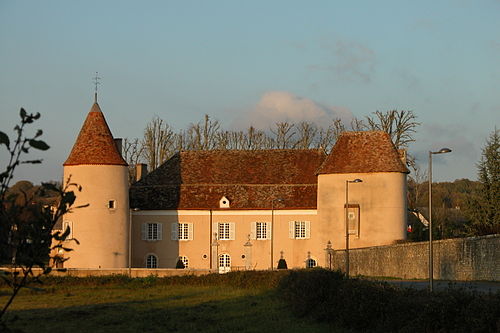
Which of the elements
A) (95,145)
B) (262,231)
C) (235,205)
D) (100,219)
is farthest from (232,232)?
(95,145)

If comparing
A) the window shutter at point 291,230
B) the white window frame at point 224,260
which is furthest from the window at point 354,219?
the white window frame at point 224,260

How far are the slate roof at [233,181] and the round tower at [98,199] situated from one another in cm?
473

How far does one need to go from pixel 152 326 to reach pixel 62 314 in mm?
6016

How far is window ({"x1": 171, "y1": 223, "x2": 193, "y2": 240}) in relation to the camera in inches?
2576

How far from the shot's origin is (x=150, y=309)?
1323 inches

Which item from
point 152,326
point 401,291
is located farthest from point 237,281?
point 401,291

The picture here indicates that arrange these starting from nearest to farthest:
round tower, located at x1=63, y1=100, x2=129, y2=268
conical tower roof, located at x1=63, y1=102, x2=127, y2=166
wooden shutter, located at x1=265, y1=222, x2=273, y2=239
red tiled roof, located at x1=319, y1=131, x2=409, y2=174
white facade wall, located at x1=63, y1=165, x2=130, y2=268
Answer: white facade wall, located at x1=63, y1=165, x2=130, y2=268 < round tower, located at x1=63, y1=100, x2=129, y2=268 < conical tower roof, located at x1=63, y1=102, x2=127, y2=166 < red tiled roof, located at x1=319, y1=131, x2=409, y2=174 < wooden shutter, located at x1=265, y1=222, x2=273, y2=239

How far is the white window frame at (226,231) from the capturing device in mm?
65812

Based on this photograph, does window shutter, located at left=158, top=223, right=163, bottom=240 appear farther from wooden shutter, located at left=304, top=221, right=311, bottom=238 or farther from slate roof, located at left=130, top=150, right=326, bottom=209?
wooden shutter, located at left=304, top=221, right=311, bottom=238

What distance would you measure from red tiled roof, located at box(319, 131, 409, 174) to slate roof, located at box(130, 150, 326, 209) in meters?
3.37

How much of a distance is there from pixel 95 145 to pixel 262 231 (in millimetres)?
14250

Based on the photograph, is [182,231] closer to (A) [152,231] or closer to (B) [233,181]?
(A) [152,231]

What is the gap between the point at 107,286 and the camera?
47.6m

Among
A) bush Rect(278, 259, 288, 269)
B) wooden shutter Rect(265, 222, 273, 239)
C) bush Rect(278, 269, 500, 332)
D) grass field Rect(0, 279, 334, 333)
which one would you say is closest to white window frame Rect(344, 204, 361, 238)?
bush Rect(278, 259, 288, 269)
